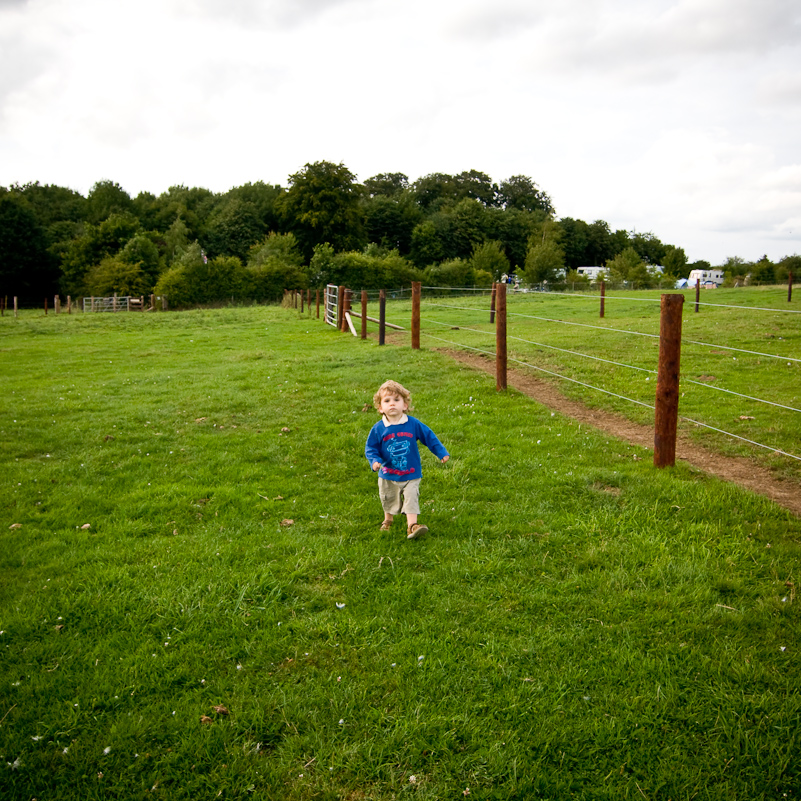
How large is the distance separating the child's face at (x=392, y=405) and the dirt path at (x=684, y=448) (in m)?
3.34

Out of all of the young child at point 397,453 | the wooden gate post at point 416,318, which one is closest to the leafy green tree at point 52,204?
the wooden gate post at point 416,318

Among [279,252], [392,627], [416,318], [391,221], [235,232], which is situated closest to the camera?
[392,627]

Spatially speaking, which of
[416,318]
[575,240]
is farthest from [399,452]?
[575,240]

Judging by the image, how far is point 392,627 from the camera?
3955mm

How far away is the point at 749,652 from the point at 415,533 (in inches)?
98.0

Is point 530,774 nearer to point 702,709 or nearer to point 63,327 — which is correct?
point 702,709

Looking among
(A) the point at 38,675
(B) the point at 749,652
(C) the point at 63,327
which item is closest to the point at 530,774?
(B) the point at 749,652

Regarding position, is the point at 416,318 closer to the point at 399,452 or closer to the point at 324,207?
the point at 399,452

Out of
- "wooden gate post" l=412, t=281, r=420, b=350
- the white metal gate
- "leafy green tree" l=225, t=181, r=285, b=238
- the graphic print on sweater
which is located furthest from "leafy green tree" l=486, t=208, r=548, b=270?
the graphic print on sweater

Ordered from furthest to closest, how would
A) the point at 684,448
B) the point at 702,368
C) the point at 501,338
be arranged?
the point at 702,368
the point at 501,338
the point at 684,448

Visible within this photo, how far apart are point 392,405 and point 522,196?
114308mm

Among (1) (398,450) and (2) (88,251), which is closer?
(1) (398,450)

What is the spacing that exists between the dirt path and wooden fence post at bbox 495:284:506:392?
504mm

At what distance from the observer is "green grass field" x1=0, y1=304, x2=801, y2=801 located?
9.55ft
